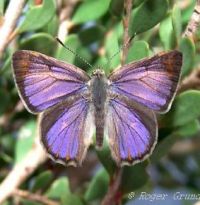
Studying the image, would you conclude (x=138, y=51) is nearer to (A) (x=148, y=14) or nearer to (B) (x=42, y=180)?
(A) (x=148, y=14)

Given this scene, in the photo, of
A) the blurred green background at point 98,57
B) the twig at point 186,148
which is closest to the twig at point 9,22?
the blurred green background at point 98,57

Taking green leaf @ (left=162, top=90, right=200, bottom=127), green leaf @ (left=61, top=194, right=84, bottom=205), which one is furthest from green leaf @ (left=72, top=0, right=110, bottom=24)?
green leaf @ (left=61, top=194, right=84, bottom=205)

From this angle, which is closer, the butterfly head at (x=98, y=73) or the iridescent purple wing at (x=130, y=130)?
the iridescent purple wing at (x=130, y=130)

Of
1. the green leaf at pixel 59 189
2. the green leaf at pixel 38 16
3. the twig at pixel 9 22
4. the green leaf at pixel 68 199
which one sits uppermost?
the twig at pixel 9 22

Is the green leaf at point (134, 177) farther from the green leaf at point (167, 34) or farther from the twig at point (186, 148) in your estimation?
the twig at point (186, 148)

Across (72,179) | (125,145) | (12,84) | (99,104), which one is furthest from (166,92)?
(72,179)

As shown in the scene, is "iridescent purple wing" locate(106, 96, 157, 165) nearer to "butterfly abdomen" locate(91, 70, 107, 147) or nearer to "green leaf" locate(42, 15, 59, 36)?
"butterfly abdomen" locate(91, 70, 107, 147)
